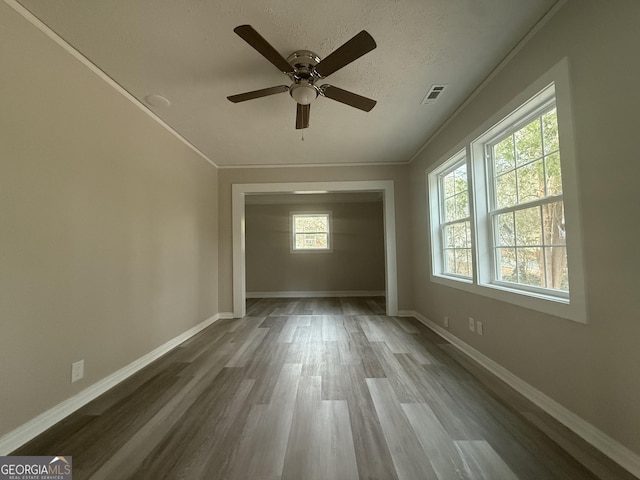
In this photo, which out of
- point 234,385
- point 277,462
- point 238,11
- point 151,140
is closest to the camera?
point 277,462

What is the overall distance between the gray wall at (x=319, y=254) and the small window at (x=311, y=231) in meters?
0.13

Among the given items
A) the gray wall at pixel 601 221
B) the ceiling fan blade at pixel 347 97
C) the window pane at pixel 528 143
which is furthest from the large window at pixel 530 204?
the ceiling fan blade at pixel 347 97

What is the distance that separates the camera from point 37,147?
1.55m

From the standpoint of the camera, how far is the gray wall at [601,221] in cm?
119

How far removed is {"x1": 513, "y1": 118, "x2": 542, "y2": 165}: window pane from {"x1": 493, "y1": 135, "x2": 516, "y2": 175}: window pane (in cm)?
6

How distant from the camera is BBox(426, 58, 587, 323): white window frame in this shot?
4.76ft

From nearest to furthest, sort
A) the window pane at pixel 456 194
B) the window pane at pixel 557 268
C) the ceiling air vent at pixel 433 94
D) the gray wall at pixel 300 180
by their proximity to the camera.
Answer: the window pane at pixel 557 268, the ceiling air vent at pixel 433 94, the window pane at pixel 456 194, the gray wall at pixel 300 180

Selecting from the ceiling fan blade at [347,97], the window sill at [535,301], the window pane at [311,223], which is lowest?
the window sill at [535,301]

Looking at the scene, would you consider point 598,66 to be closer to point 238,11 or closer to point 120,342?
point 238,11

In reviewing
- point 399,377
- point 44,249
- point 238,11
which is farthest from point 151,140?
point 399,377

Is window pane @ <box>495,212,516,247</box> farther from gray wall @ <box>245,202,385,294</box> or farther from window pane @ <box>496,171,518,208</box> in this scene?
gray wall @ <box>245,202,385,294</box>

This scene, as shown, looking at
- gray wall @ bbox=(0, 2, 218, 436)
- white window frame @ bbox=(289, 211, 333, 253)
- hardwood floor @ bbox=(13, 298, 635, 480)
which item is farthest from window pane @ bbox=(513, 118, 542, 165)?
white window frame @ bbox=(289, 211, 333, 253)

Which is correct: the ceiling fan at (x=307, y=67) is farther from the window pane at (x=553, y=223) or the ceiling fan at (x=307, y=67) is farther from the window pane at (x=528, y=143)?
the window pane at (x=553, y=223)

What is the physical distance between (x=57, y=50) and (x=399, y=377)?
3.38 metres
